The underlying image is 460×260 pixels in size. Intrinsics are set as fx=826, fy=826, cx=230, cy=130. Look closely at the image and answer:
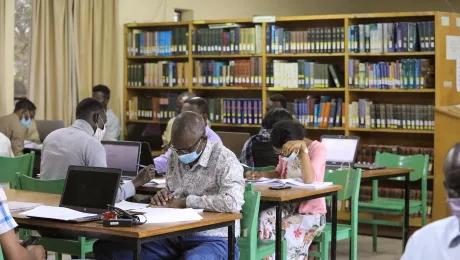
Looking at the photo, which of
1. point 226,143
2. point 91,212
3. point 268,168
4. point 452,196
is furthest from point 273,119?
point 452,196

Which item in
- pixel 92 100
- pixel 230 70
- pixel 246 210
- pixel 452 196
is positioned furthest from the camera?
pixel 230 70

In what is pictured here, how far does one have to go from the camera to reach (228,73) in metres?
9.15

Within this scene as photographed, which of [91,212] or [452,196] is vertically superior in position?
[452,196]

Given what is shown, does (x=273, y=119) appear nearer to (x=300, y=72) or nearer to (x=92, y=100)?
(x=92, y=100)

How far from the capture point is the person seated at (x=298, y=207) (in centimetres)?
518

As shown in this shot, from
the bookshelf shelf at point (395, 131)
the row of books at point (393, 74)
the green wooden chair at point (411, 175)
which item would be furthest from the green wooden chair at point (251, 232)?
the row of books at point (393, 74)

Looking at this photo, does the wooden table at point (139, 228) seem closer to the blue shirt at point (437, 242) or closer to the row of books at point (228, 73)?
the blue shirt at point (437, 242)

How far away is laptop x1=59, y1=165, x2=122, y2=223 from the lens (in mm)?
3939

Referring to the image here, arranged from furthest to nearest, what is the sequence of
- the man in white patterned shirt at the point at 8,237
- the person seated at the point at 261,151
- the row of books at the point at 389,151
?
the row of books at the point at 389,151
the person seated at the point at 261,151
the man in white patterned shirt at the point at 8,237

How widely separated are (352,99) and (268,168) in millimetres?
2611

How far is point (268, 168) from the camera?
6137 mm

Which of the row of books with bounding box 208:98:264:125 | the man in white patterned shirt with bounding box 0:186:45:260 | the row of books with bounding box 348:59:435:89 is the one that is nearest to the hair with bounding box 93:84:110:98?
the row of books with bounding box 208:98:264:125

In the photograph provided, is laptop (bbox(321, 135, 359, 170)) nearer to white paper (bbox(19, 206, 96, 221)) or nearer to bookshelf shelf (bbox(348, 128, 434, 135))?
bookshelf shelf (bbox(348, 128, 434, 135))

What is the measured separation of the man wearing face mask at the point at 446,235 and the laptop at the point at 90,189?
230 centimetres
